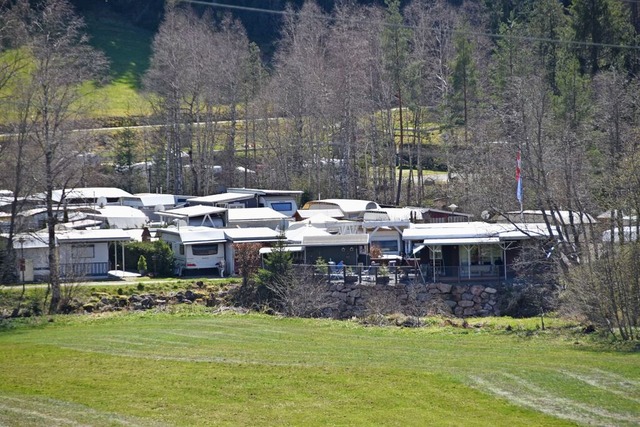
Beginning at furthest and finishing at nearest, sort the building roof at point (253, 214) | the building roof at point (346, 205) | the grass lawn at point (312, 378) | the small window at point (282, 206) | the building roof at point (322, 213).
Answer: the small window at point (282, 206)
the building roof at point (346, 205)
the building roof at point (322, 213)
the building roof at point (253, 214)
the grass lawn at point (312, 378)

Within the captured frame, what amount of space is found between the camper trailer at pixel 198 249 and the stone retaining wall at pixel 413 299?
7.30 m

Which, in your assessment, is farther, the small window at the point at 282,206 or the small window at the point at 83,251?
the small window at the point at 282,206

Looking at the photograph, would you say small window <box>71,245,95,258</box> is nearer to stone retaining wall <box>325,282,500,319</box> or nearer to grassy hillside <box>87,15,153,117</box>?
stone retaining wall <box>325,282,500,319</box>

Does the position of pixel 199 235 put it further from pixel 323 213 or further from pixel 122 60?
pixel 122 60

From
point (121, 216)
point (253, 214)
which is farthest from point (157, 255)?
point (121, 216)

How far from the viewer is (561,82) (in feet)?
178

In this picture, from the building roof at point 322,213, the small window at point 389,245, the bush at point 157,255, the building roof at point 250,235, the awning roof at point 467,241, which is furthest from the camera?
the building roof at point 322,213

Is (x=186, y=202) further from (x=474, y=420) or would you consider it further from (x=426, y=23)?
(x=474, y=420)

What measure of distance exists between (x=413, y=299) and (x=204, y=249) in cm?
1073

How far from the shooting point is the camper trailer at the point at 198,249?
145ft

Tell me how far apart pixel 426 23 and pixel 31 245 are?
34.8 m

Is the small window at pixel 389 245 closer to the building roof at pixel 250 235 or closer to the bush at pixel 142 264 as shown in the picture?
the building roof at pixel 250 235

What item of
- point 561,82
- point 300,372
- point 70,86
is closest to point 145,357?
point 300,372

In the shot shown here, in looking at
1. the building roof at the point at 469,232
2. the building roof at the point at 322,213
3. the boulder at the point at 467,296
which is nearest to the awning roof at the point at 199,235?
the building roof at the point at 322,213
